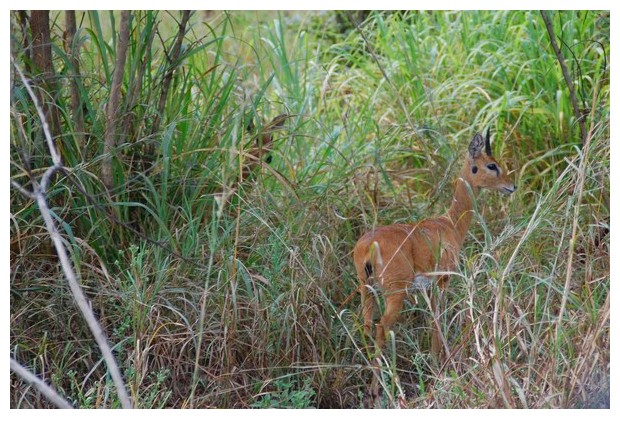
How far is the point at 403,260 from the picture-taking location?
172 inches

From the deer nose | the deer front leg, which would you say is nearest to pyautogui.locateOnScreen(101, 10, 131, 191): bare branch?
the deer front leg

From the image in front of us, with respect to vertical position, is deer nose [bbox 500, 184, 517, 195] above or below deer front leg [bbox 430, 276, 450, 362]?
above

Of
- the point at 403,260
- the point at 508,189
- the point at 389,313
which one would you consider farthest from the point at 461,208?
the point at 389,313

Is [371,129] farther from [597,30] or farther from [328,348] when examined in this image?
Answer: [328,348]

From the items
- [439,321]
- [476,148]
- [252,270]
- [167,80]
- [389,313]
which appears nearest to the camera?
[439,321]

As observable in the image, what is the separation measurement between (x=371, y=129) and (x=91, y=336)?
95.9 inches

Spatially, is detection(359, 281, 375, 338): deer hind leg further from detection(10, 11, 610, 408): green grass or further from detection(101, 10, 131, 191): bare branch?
detection(101, 10, 131, 191): bare branch

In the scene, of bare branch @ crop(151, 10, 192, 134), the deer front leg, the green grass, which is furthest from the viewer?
bare branch @ crop(151, 10, 192, 134)

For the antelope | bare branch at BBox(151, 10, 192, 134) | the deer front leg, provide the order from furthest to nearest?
1. bare branch at BBox(151, 10, 192, 134)
2. the antelope
3. the deer front leg

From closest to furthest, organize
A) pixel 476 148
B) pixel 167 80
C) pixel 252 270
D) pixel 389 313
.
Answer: pixel 389 313 → pixel 252 270 → pixel 167 80 → pixel 476 148

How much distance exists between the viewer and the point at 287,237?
14.5 feet

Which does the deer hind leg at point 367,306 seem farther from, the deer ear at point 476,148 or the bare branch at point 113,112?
the bare branch at point 113,112

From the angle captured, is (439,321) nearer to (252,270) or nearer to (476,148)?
(252,270)

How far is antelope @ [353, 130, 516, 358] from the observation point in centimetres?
425
